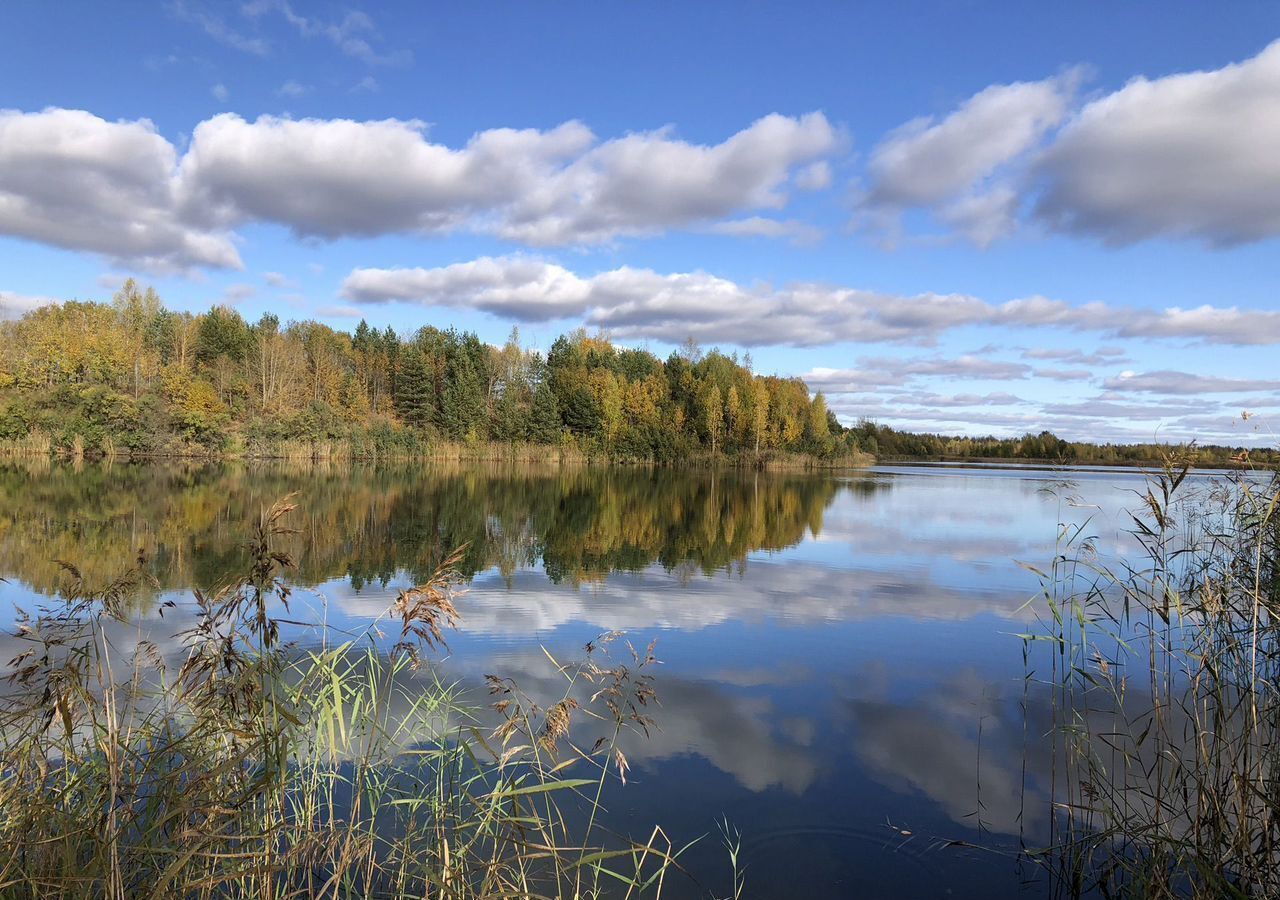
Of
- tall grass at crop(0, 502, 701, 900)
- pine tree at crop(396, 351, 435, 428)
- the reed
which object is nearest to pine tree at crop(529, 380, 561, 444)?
pine tree at crop(396, 351, 435, 428)

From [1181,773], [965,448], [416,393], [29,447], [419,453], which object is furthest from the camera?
[965,448]

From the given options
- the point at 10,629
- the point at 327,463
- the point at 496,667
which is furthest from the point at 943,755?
the point at 327,463

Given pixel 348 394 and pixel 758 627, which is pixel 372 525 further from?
pixel 348 394

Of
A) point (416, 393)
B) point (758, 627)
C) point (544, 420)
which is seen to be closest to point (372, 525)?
point (758, 627)

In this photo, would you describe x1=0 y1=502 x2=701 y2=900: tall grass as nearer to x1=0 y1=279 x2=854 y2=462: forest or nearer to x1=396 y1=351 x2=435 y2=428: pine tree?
x1=0 y1=279 x2=854 y2=462: forest

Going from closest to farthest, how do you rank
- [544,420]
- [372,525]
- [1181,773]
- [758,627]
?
1. [1181,773]
2. [758,627]
3. [372,525]
4. [544,420]

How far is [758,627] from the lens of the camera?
30.5 ft

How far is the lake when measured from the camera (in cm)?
452

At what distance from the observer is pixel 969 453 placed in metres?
113

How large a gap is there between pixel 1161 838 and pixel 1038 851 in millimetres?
952

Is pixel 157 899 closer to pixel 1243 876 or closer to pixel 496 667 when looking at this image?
pixel 1243 876

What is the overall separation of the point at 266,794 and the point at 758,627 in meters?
7.02

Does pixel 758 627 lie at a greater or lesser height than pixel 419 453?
lesser

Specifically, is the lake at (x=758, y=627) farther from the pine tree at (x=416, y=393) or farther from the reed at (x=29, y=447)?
the pine tree at (x=416, y=393)
